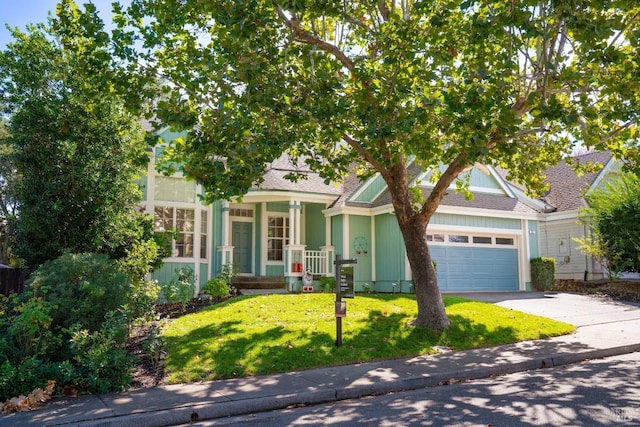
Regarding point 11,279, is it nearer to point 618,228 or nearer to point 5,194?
point 5,194

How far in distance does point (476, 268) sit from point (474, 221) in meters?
1.78

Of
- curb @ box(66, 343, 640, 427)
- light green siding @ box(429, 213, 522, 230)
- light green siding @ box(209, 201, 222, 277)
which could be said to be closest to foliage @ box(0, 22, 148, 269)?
light green siding @ box(209, 201, 222, 277)

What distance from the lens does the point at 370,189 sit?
1959cm

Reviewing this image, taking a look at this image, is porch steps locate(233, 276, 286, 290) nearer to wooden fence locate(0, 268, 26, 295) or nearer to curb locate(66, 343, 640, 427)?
wooden fence locate(0, 268, 26, 295)

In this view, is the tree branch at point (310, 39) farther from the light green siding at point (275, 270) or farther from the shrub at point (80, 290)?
the light green siding at point (275, 270)

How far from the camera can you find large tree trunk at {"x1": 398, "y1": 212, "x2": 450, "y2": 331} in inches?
433

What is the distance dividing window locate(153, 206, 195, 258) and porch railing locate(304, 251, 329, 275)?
13.3 ft

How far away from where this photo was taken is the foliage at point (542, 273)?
20094mm

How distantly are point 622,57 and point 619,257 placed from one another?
12.7 metres

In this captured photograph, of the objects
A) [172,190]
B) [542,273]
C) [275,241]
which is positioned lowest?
[542,273]

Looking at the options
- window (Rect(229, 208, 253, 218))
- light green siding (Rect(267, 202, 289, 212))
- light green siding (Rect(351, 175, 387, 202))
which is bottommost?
window (Rect(229, 208, 253, 218))

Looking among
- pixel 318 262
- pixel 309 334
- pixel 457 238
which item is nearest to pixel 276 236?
pixel 318 262

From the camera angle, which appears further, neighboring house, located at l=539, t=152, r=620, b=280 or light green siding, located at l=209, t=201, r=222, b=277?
neighboring house, located at l=539, t=152, r=620, b=280

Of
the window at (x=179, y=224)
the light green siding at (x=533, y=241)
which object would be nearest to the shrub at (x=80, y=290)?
the window at (x=179, y=224)
